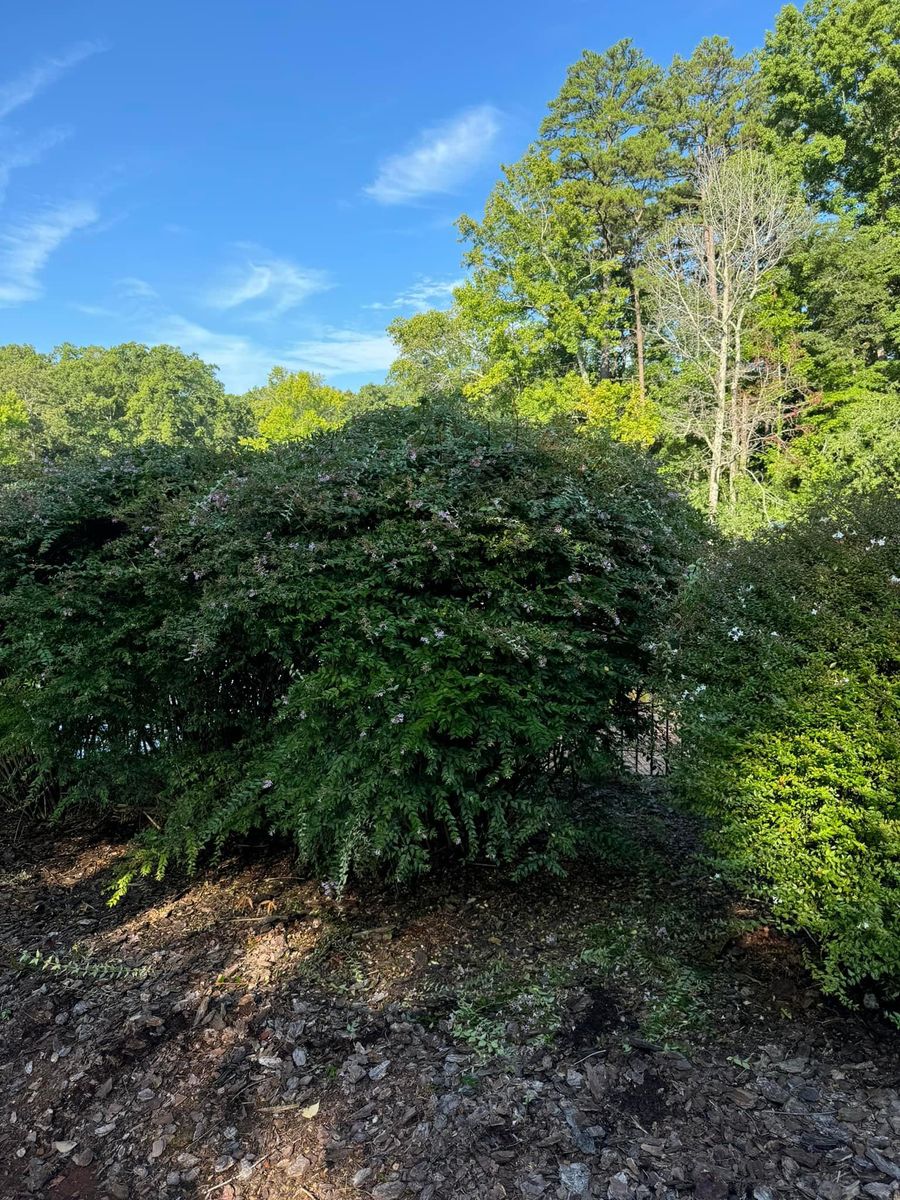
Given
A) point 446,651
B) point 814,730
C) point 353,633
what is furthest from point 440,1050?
point 814,730

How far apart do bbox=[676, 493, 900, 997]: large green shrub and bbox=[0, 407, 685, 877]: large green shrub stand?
1.58ft

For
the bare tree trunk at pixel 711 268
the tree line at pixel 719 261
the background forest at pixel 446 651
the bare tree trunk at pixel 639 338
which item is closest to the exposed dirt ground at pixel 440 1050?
the background forest at pixel 446 651

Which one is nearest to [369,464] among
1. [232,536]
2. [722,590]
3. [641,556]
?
[232,536]

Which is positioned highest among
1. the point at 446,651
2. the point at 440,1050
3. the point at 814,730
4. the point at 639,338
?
the point at 639,338

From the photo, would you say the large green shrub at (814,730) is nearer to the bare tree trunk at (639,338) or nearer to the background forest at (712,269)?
the background forest at (712,269)

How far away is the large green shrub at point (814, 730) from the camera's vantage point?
1995mm

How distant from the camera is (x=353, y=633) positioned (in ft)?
8.55

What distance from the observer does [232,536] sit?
9.60 ft

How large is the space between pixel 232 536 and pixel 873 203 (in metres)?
25.1

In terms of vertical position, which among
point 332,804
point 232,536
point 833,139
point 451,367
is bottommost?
point 332,804

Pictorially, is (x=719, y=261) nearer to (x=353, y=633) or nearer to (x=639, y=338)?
(x=639, y=338)

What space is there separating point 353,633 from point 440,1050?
4.82 ft

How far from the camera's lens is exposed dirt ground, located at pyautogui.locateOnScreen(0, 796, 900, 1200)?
5.82ft

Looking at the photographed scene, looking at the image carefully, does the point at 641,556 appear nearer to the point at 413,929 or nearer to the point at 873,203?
the point at 413,929
